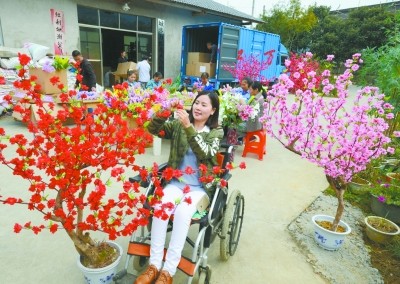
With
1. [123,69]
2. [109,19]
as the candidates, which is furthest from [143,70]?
[109,19]

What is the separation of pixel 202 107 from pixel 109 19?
775 centimetres

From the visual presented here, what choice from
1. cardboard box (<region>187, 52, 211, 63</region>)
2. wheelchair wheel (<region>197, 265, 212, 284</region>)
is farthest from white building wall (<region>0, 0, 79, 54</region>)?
wheelchair wheel (<region>197, 265, 212, 284</region>)

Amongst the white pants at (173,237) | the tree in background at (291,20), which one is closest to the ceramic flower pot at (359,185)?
the white pants at (173,237)

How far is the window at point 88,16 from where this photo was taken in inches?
302

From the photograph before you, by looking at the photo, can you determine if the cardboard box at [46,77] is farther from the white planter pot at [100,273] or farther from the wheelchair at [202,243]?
the white planter pot at [100,273]

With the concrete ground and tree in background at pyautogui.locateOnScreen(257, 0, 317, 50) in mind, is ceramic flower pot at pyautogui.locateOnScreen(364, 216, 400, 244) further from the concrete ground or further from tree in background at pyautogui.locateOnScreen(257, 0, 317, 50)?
tree in background at pyautogui.locateOnScreen(257, 0, 317, 50)

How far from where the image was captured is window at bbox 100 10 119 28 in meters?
8.23

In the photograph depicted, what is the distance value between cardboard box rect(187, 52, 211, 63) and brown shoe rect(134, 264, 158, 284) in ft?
27.9

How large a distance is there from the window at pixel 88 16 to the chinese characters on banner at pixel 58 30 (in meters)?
0.60

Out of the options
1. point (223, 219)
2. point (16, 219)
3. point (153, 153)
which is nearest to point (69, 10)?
point (153, 153)

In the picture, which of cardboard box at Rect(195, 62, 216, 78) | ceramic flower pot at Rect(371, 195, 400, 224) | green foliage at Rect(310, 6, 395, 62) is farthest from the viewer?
green foliage at Rect(310, 6, 395, 62)

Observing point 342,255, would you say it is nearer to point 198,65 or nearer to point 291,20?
point 198,65

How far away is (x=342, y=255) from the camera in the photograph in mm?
2477

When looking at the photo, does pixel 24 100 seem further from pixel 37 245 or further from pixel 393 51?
pixel 393 51
